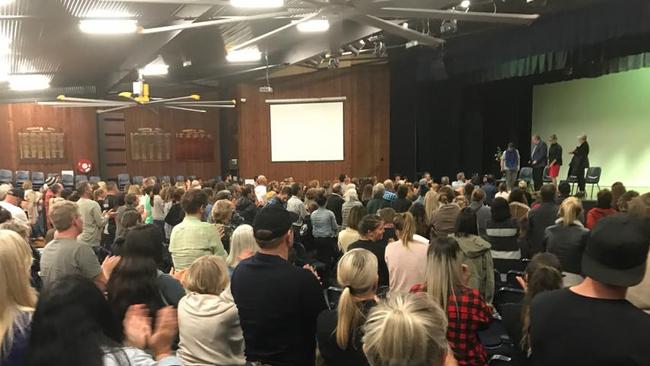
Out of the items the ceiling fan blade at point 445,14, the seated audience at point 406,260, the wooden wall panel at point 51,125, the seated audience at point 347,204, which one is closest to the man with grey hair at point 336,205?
the seated audience at point 347,204

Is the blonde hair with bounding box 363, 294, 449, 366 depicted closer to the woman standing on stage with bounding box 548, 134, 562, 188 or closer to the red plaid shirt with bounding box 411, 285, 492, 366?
the red plaid shirt with bounding box 411, 285, 492, 366

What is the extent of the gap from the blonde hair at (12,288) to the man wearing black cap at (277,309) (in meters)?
0.89

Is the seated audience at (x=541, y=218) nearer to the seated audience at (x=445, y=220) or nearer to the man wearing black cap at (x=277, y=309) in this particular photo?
the seated audience at (x=445, y=220)

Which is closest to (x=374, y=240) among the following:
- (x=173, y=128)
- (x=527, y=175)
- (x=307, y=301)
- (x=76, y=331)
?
(x=307, y=301)

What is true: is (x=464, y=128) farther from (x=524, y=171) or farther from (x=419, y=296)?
(x=419, y=296)

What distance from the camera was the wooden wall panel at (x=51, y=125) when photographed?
16.6 meters

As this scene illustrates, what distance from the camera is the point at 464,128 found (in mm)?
15188

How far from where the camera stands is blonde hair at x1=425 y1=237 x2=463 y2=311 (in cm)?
249

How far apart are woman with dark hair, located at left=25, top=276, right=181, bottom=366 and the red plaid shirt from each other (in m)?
1.53

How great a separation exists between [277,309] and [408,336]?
993 mm

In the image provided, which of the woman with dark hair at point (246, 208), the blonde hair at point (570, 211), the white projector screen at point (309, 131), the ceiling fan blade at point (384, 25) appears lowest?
the woman with dark hair at point (246, 208)

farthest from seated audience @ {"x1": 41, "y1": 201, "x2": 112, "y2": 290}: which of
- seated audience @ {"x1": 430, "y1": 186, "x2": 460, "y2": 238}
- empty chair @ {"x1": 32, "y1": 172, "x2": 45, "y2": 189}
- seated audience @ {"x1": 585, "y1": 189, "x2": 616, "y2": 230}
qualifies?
empty chair @ {"x1": 32, "y1": 172, "x2": 45, "y2": 189}

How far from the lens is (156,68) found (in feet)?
47.3

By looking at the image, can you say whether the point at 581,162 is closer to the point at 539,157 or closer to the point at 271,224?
the point at 539,157
